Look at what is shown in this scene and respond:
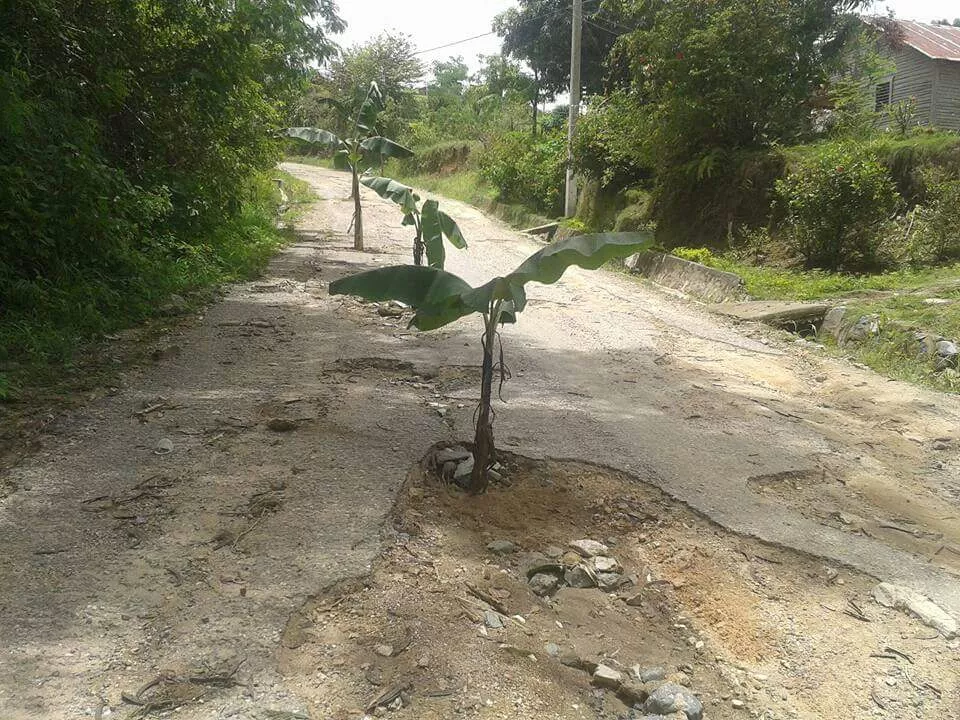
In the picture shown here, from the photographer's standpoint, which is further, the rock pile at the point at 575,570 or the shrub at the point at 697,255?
the shrub at the point at 697,255

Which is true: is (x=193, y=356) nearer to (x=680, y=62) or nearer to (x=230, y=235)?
(x=230, y=235)

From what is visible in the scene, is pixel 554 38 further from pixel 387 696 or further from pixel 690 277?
pixel 387 696

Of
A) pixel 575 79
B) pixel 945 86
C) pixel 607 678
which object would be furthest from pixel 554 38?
pixel 607 678

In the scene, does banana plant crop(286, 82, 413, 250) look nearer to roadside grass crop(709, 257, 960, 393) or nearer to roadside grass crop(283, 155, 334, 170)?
roadside grass crop(709, 257, 960, 393)

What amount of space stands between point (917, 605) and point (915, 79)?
20.0m

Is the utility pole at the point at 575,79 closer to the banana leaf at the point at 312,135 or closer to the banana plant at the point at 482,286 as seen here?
the banana leaf at the point at 312,135

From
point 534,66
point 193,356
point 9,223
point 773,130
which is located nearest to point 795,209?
point 773,130

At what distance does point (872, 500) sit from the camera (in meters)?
3.77

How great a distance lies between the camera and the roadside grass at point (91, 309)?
15.7ft

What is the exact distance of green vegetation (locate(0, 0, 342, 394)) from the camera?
209 inches

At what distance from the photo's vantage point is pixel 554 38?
2575 cm

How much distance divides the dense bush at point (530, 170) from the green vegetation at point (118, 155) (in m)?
9.46

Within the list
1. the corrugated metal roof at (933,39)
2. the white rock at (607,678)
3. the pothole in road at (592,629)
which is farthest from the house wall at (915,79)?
the white rock at (607,678)

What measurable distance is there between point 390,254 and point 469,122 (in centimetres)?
1960
